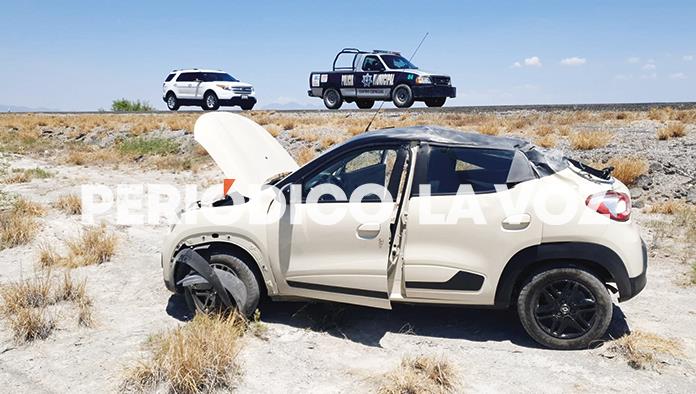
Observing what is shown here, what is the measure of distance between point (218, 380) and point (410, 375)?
1358 mm

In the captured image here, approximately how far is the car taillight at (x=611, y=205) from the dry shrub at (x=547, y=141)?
833 cm

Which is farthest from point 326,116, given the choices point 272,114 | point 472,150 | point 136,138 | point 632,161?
point 472,150

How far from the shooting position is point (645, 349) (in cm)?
414

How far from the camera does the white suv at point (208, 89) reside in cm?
2416

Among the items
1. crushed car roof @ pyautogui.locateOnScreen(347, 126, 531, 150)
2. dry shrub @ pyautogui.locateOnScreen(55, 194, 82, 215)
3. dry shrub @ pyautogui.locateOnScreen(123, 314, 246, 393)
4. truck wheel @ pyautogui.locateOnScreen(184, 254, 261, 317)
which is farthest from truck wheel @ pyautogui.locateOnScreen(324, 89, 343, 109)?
dry shrub @ pyautogui.locateOnScreen(123, 314, 246, 393)

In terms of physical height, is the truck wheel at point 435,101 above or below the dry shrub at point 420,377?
above

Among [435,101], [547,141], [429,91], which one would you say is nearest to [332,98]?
[435,101]

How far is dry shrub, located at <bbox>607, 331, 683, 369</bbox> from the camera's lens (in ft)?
13.2

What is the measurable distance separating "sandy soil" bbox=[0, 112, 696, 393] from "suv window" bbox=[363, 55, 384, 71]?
14.7 meters

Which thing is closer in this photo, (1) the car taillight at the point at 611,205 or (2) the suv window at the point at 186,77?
(1) the car taillight at the point at 611,205

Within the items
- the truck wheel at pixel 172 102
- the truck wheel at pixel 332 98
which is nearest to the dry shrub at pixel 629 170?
the truck wheel at pixel 332 98

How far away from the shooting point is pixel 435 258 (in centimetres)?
429

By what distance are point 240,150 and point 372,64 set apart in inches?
615

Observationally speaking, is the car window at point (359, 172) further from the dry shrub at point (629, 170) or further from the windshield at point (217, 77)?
the windshield at point (217, 77)
